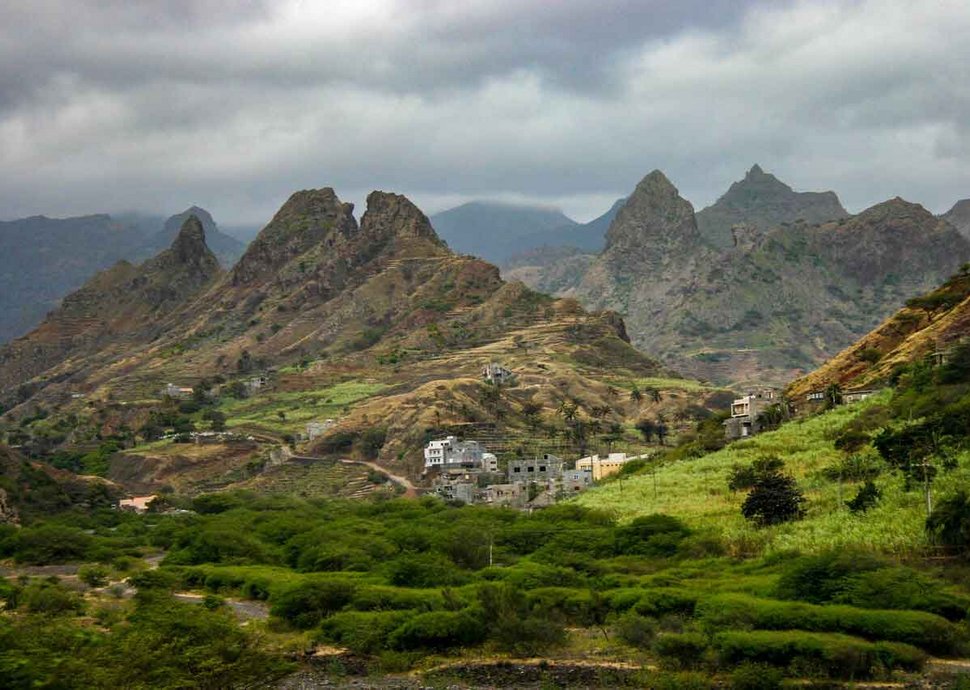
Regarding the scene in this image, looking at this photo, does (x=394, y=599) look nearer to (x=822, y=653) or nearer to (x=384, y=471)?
(x=822, y=653)

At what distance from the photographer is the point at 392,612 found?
6788 centimetres

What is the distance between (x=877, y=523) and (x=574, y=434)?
397 ft

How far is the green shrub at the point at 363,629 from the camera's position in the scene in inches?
2542

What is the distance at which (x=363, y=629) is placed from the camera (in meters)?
65.9

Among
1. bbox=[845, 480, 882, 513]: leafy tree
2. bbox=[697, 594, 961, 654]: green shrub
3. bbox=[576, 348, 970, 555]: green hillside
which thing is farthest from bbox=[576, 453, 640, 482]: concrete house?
bbox=[697, 594, 961, 654]: green shrub

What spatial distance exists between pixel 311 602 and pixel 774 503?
30.5 metres

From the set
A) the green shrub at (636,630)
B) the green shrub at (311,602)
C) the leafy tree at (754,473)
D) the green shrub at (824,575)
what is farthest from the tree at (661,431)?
the green shrub at (636,630)

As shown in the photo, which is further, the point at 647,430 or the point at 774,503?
the point at 647,430

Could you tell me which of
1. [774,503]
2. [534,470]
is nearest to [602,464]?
[534,470]

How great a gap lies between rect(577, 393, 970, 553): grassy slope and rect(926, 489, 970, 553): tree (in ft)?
5.44

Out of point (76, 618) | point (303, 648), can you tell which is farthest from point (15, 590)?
point (303, 648)

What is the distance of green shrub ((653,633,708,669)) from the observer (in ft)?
184

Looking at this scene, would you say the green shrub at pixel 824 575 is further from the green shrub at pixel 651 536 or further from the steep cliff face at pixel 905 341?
the steep cliff face at pixel 905 341

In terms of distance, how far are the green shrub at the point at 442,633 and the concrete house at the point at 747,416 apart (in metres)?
71.5
